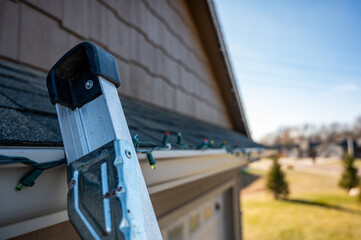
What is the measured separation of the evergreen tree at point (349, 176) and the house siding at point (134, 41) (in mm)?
16790

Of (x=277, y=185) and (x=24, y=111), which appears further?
(x=277, y=185)

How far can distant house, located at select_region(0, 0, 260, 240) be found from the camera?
78cm

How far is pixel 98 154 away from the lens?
57 centimetres

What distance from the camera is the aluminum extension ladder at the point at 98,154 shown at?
19.3 inches

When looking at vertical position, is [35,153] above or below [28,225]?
above

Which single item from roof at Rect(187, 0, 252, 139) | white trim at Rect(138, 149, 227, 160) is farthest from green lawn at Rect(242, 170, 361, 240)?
white trim at Rect(138, 149, 227, 160)

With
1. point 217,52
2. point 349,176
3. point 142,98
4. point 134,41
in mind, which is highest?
point 217,52

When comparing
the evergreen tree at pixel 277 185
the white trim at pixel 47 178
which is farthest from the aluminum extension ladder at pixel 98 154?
the evergreen tree at pixel 277 185

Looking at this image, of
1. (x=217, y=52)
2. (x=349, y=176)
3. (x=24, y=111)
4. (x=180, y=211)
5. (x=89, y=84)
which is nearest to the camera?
(x=89, y=84)

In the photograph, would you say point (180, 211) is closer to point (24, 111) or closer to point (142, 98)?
point (142, 98)

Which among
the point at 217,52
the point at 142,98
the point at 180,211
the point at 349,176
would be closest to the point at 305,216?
the point at 349,176

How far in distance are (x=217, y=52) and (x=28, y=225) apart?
14.2 ft

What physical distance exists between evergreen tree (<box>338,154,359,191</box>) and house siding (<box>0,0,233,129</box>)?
55.1 feet

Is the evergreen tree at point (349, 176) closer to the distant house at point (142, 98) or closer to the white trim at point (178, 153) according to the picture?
the distant house at point (142, 98)
